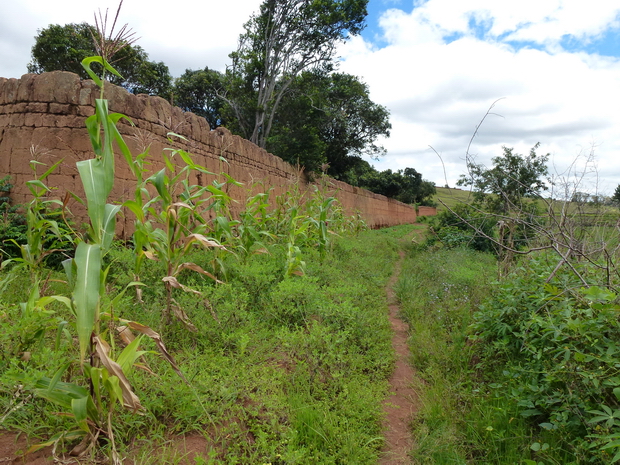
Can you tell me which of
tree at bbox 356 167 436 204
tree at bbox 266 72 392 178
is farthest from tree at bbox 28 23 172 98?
tree at bbox 356 167 436 204

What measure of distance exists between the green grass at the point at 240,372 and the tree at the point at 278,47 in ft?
43.6

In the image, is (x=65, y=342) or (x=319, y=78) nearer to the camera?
(x=65, y=342)

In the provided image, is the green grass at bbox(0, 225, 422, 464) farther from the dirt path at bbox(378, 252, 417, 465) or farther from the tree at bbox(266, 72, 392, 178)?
the tree at bbox(266, 72, 392, 178)

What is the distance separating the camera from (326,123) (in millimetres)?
17609

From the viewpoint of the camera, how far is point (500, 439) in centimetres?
239

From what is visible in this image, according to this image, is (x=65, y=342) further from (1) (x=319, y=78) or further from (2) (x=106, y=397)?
(1) (x=319, y=78)

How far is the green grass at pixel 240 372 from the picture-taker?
79.7 inches

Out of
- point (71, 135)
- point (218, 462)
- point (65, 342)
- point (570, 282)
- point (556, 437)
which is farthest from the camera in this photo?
point (71, 135)

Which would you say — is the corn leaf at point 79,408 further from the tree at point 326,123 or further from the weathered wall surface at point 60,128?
the tree at point 326,123

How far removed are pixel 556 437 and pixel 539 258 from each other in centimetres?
A: 235

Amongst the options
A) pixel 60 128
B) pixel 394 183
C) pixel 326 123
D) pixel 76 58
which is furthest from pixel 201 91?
pixel 60 128

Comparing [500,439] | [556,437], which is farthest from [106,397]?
[556,437]

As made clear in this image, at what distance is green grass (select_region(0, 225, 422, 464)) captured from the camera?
6.64 feet

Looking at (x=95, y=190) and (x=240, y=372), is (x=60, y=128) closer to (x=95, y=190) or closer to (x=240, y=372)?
(x=95, y=190)
